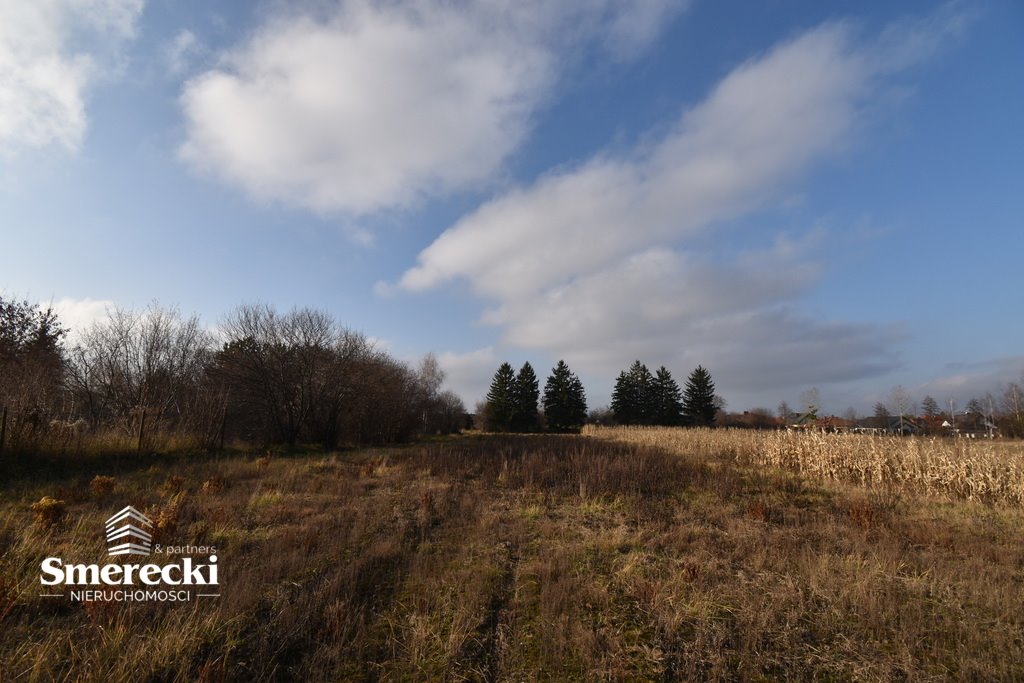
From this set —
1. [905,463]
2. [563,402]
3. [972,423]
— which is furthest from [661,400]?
[905,463]

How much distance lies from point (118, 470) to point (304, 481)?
619cm

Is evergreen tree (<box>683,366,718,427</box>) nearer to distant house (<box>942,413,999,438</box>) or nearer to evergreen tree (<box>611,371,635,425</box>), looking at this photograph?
evergreen tree (<box>611,371,635,425</box>)

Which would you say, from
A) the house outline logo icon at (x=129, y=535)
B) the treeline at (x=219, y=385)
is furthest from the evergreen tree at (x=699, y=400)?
the house outline logo icon at (x=129, y=535)

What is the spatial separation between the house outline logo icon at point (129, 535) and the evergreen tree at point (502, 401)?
178 ft

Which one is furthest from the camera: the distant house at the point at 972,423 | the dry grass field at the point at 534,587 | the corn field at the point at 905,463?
the distant house at the point at 972,423

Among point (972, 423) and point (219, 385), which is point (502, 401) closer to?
point (219, 385)

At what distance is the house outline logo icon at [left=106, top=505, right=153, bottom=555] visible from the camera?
546cm

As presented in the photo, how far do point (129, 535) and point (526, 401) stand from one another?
185ft

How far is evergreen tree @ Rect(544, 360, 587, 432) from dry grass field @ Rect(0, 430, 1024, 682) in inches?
2061

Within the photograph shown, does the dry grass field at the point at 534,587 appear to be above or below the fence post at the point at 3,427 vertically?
below

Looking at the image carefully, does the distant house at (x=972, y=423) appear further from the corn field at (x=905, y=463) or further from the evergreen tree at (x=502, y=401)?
the evergreen tree at (x=502, y=401)

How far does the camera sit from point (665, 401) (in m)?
66.6

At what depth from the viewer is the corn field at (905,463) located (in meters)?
10.1

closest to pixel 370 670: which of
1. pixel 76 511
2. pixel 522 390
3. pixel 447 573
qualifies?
pixel 447 573
